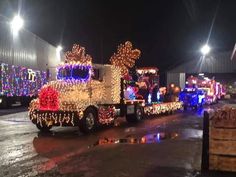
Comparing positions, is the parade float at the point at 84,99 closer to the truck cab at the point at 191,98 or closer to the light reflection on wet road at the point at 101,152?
the light reflection on wet road at the point at 101,152

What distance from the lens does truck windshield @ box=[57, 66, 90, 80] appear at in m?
18.1

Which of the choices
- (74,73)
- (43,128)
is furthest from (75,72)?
(43,128)

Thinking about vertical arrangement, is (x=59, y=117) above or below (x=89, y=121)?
above

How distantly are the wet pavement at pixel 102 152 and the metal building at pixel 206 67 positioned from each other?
48.4 metres

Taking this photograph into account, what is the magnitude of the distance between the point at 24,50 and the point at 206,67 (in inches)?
1306

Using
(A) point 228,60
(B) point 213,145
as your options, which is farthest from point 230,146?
(A) point 228,60

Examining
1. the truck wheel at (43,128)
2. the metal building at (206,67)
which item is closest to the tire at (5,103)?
the truck wheel at (43,128)

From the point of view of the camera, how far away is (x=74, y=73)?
18219 mm

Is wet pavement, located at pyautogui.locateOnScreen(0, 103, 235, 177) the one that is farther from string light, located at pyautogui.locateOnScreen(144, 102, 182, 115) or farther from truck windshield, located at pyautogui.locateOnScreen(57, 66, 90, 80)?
string light, located at pyautogui.locateOnScreen(144, 102, 182, 115)

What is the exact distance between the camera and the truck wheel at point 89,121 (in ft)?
54.5

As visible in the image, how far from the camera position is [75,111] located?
16375 millimetres

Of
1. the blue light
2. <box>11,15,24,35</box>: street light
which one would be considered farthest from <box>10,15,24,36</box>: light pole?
the blue light

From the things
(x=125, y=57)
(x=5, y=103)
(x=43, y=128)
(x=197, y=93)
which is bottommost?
(x=43, y=128)

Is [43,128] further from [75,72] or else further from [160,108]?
[160,108]
